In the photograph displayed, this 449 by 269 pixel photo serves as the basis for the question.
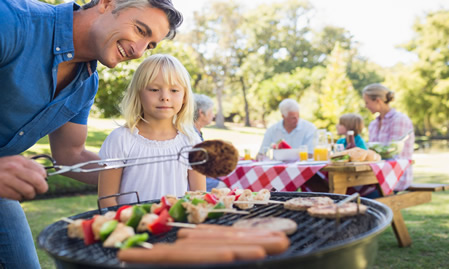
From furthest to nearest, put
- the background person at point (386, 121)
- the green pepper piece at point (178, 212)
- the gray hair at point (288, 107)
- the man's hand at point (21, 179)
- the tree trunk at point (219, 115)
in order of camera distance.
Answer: the tree trunk at point (219, 115)
the gray hair at point (288, 107)
the background person at point (386, 121)
the green pepper piece at point (178, 212)
the man's hand at point (21, 179)

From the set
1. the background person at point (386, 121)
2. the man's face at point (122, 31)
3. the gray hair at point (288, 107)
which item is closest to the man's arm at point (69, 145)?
the man's face at point (122, 31)

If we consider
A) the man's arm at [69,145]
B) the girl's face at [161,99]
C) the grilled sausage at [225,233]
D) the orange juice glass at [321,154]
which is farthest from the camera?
the orange juice glass at [321,154]

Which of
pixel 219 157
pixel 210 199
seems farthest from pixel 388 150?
pixel 219 157

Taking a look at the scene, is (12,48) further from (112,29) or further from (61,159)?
(61,159)

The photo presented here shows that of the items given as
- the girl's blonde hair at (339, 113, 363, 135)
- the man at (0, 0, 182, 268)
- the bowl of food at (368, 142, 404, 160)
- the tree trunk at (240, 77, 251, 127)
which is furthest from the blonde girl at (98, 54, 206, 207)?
the tree trunk at (240, 77, 251, 127)

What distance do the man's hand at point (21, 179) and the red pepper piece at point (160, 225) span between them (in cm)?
43

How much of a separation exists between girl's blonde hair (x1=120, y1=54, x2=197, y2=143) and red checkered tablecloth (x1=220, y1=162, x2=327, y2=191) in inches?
60.9

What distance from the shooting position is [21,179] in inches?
56.9

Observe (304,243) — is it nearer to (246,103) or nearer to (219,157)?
(219,157)

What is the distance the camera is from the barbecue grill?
111 cm

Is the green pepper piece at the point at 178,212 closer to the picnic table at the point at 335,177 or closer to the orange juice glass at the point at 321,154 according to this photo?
the picnic table at the point at 335,177

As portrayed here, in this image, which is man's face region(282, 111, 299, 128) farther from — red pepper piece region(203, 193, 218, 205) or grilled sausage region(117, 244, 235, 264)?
grilled sausage region(117, 244, 235, 264)

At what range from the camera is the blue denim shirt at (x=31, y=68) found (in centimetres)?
178

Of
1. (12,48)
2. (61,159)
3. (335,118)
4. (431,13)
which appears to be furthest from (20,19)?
(431,13)
